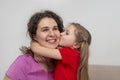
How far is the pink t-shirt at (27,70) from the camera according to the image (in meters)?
1.48

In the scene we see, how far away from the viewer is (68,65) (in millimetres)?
1450

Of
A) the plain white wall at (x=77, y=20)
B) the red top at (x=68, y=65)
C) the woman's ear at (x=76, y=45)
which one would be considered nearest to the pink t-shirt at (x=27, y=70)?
the red top at (x=68, y=65)

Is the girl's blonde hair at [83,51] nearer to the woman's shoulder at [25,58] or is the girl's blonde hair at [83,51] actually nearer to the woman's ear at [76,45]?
the woman's ear at [76,45]

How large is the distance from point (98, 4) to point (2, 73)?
3.69ft

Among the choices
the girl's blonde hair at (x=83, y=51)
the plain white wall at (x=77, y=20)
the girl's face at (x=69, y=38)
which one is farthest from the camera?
the plain white wall at (x=77, y=20)

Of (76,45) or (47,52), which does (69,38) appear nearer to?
(76,45)

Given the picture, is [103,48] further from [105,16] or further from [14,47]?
[14,47]

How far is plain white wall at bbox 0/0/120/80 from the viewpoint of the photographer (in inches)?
85.8

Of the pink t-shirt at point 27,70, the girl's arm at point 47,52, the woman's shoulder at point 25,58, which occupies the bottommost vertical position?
the pink t-shirt at point 27,70

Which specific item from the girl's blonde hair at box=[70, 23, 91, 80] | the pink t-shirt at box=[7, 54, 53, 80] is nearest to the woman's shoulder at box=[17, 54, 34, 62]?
the pink t-shirt at box=[7, 54, 53, 80]

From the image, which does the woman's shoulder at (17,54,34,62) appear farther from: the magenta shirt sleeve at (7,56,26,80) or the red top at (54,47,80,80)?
the red top at (54,47,80,80)

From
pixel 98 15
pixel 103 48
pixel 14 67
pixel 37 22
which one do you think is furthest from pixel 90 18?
pixel 14 67

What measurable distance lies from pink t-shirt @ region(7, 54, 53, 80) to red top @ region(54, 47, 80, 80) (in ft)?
0.42

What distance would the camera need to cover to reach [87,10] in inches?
87.1
